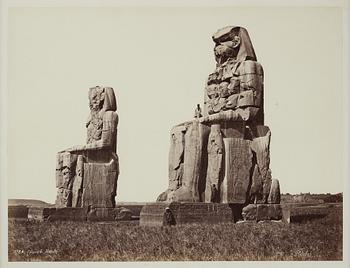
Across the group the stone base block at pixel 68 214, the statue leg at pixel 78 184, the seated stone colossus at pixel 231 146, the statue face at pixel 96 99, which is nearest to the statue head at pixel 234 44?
the seated stone colossus at pixel 231 146

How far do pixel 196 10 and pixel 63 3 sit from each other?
5.22ft

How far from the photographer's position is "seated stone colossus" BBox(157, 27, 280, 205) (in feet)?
67.5

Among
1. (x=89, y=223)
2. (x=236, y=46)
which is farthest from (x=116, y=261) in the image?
(x=236, y=46)

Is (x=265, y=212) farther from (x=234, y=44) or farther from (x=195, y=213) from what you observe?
(x=234, y=44)

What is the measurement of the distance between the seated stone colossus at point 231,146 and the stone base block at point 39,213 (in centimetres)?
140

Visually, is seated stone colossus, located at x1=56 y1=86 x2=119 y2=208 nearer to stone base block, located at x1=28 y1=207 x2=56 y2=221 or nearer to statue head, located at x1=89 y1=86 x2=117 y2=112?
statue head, located at x1=89 y1=86 x2=117 y2=112

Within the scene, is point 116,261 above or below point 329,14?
below

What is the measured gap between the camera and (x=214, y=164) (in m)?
20.6

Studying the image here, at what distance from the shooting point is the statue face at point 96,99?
21.2 metres

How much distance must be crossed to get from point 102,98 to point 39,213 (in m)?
1.61

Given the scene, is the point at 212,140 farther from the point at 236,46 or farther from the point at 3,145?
the point at 3,145

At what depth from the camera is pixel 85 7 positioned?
20.7 m

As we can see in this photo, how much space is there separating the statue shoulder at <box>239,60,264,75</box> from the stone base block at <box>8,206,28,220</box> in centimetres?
310
